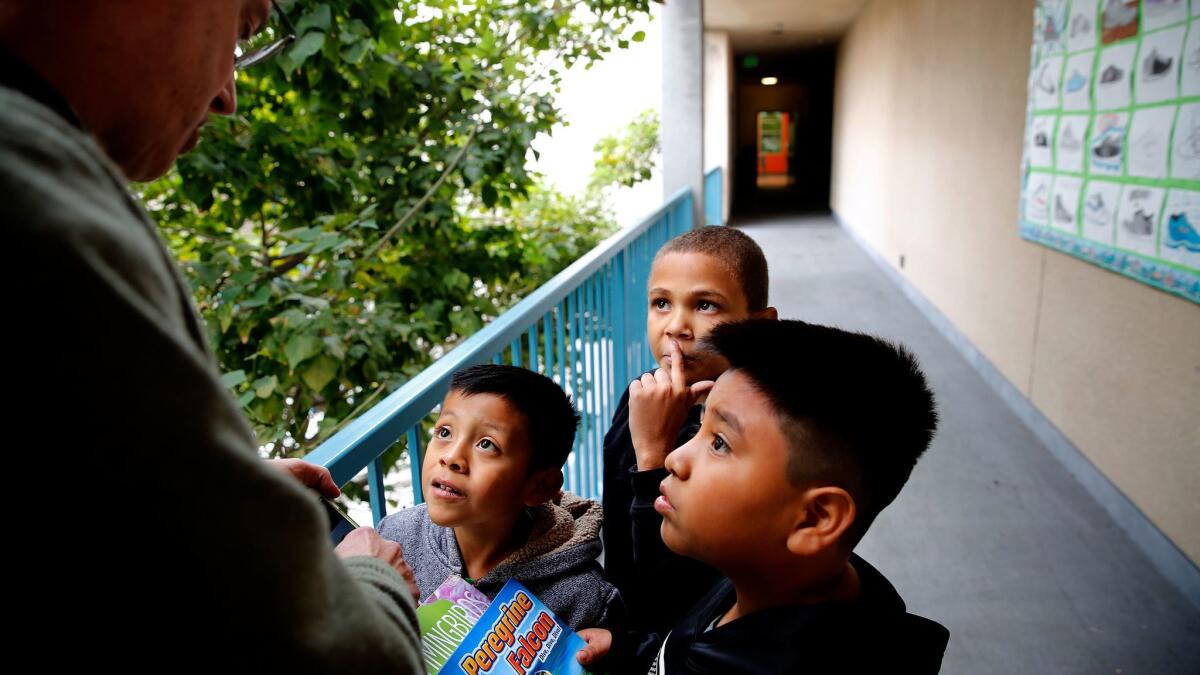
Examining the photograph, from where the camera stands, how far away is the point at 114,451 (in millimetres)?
414

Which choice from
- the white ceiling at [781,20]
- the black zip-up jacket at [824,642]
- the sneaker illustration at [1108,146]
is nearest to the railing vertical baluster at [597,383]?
the black zip-up jacket at [824,642]

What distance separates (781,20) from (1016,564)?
11.1 meters

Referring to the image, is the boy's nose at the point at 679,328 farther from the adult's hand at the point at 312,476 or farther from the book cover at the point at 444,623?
the adult's hand at the point at 312,476

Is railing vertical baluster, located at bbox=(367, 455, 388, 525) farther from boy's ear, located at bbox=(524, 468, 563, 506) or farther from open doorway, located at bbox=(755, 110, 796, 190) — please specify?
open doorway, located at bbox=(755, 110, 796, 190)

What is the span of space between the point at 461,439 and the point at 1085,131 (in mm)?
3160

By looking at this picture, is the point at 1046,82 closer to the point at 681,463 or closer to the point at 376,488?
the point at 681,463

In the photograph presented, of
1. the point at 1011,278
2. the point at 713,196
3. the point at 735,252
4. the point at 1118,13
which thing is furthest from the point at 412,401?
the point at 713,196

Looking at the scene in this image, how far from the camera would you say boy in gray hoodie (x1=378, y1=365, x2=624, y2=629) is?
1383 millimetres

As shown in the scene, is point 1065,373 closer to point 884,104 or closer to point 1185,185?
point 1185,185

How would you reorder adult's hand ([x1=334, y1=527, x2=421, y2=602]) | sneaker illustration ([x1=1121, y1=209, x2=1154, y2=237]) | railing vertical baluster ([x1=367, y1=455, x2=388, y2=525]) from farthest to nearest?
sneaker illustration ([x1=1121, y1=209, x2=1154, y2=237]), railing vertical baluster ([x1=367, y1=455, x2=388, y2=525]), adult's hand ([x1=334, y1=527, x2=421, y2=602])

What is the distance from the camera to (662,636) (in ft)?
4.83

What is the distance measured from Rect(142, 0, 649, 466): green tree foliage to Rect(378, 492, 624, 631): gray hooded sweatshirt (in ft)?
4.21

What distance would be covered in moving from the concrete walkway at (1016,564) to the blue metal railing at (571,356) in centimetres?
73

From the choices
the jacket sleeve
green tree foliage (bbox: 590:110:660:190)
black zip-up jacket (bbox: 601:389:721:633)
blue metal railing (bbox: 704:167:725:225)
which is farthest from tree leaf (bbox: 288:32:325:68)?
blue metal railing (bbox: 704:167:725:225)
